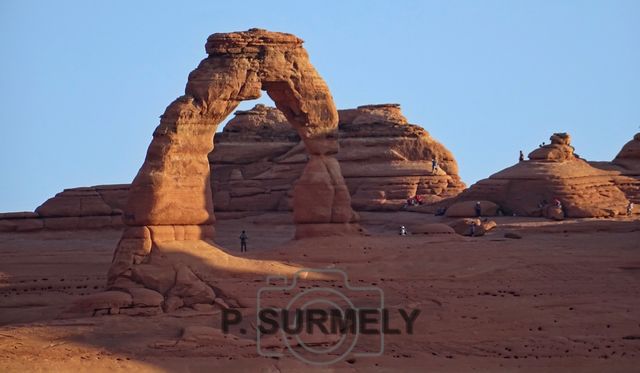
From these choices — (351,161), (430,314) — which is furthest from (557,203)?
(430,314)

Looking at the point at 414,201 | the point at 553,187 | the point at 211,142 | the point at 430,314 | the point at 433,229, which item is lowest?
the point at 430,314

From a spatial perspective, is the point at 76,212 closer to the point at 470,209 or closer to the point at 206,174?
the point at 470,209

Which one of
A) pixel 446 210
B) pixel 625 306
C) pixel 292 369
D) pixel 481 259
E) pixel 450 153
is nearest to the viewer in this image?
pixel 292 369

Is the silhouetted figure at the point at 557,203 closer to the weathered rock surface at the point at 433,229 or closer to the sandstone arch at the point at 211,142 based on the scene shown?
the weathered rock surface at the point at 433,229

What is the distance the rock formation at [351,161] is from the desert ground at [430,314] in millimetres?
12156

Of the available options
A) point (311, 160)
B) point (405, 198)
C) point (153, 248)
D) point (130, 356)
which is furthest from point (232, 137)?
point (130, 356)

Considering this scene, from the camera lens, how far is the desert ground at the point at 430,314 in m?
30.9

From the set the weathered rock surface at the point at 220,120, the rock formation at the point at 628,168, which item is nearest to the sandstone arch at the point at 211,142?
the weathered rock surface at the point at 220,120

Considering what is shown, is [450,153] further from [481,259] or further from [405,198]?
[481,259]

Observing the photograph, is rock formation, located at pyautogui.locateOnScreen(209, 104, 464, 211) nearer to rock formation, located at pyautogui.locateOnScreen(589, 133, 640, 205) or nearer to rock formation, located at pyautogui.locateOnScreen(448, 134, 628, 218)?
rock formation, located at pyautogui.locateOnScreen(448, 134, 628, 218)

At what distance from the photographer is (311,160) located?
38.7 m

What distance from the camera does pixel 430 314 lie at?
33125 millimetres

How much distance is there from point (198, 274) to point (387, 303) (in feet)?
13.1

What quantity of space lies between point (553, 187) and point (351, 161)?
907cm
